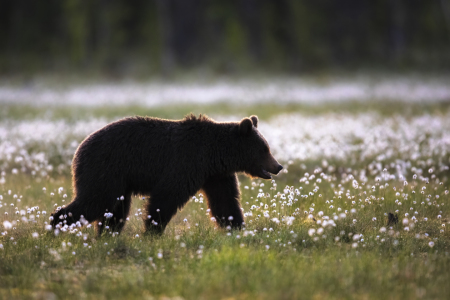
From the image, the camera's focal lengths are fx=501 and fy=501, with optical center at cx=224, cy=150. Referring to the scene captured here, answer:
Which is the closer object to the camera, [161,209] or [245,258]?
[245,258]

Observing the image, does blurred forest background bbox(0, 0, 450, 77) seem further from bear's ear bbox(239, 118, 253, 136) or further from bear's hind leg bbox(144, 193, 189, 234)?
bear's hind leg bbox(144, 193, 189, 234)

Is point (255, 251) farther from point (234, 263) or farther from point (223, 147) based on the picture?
point (223, 147)

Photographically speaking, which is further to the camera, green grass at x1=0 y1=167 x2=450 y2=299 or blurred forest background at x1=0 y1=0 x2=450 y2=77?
blurred forest background at x1=0 y1=0 x2=450 y2=77

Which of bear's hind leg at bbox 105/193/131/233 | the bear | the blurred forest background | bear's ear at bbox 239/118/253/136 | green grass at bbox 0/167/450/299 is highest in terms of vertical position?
the blurred forest background

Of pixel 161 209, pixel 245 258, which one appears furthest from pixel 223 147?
pixel 245 258

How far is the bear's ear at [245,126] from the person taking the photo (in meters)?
7.11

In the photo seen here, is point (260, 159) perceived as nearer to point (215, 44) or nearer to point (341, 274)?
point (341, 274)

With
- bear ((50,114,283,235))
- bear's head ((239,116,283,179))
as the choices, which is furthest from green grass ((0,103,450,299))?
bear's head ((239,116,283,179))

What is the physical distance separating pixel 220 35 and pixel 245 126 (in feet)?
130

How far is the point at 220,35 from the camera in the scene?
4538cm

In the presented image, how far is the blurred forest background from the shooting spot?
40344 millimetres

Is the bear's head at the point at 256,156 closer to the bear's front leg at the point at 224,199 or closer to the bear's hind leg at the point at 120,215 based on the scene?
the bear's front leg at the point at 224,199

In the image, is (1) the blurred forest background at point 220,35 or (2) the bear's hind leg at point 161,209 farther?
(1) the blurred forest background at point 220,35

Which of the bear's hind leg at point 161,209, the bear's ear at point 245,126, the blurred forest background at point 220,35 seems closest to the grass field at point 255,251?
the bear's hind leg at point 161,209
